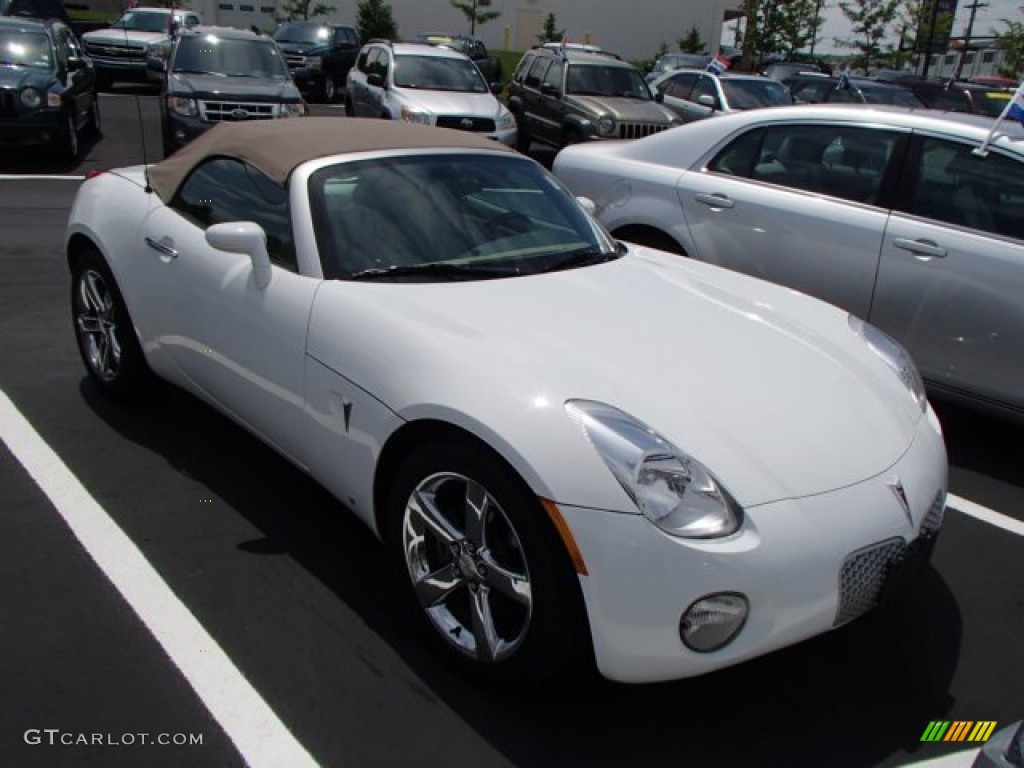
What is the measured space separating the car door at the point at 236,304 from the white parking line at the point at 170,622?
2.05 feet

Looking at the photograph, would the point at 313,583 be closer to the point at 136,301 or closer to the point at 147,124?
the point at 136,301

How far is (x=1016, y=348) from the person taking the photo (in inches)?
164

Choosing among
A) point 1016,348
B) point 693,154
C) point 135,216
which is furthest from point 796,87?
point 135,216

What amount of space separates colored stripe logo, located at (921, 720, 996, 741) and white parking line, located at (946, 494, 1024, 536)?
1333 millimetres

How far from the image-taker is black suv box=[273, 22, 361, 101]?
2117 cm

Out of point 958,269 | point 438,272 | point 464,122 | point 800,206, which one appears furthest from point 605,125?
point 438,272

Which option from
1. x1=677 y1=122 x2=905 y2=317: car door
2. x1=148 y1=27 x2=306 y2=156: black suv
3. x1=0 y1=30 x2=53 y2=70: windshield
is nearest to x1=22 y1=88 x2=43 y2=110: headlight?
x1=0 y1=30 x2=53 y2=70: windshield

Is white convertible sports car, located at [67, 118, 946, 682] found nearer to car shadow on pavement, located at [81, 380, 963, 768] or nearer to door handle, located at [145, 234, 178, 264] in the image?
door handle, located at [145, 234, 178, 264]

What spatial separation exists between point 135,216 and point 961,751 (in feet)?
12.3

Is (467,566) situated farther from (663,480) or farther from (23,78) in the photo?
(23,78)

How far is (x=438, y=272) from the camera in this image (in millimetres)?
3252

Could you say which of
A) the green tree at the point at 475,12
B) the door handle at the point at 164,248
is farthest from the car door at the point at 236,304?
the green tree at the point at 475,12

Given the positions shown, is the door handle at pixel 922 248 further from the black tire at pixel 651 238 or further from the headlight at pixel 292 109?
the headlight at pixel 292 109

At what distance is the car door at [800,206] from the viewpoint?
4.70 m
